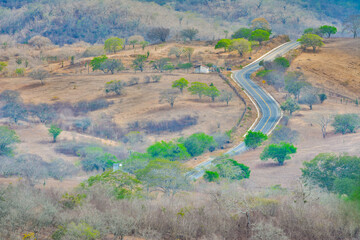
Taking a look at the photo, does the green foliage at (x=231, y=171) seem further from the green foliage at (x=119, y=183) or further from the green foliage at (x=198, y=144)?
the green foliage at (x=198, y=144)

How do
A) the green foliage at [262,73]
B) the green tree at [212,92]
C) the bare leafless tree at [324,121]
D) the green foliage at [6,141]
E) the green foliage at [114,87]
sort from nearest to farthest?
the green foliage at [6,141] → the bare leafless tree at [324,121] → the green tree at [212,92] → the green foliage at [114,87] → the green foliage at [262,73]

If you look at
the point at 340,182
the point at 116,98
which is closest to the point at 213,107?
the point at 116,98

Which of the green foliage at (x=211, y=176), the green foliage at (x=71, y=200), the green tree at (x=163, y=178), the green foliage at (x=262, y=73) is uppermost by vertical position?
the green foliage at (x=71, y=200)

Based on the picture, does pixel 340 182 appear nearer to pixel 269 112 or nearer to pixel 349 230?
pixel 349 230

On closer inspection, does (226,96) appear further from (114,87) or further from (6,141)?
(6,141)

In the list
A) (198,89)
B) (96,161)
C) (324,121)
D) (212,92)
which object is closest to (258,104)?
(212,92)

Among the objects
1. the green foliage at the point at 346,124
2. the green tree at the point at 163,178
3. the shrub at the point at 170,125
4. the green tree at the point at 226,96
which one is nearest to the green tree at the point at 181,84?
the green tree at the point at 226,96
